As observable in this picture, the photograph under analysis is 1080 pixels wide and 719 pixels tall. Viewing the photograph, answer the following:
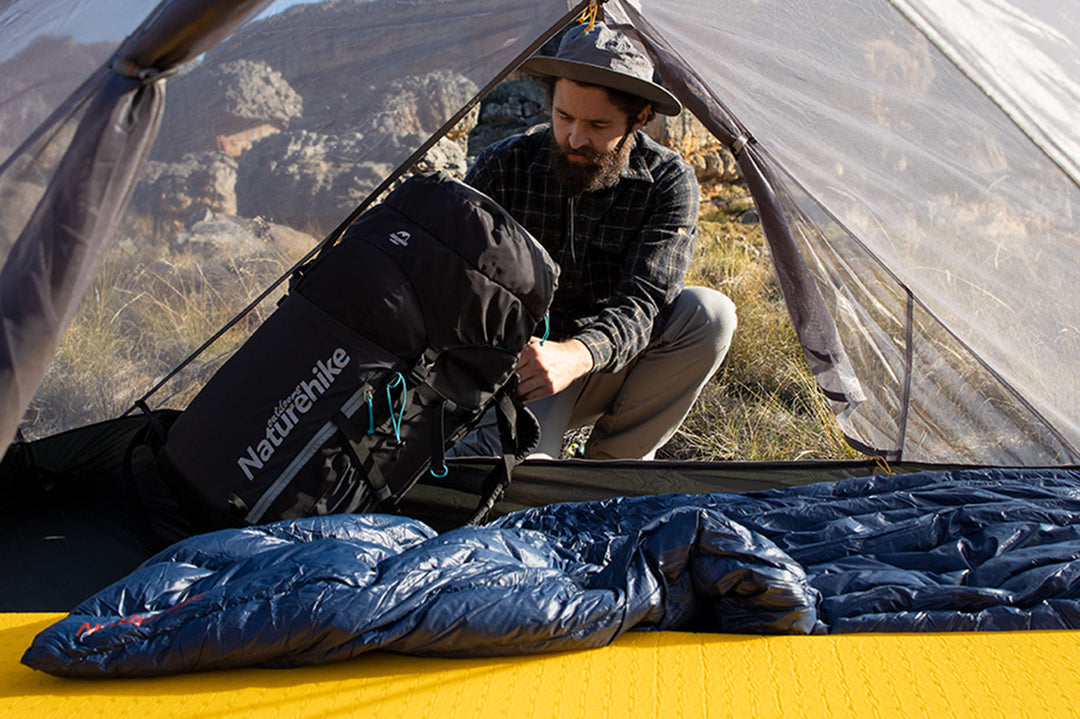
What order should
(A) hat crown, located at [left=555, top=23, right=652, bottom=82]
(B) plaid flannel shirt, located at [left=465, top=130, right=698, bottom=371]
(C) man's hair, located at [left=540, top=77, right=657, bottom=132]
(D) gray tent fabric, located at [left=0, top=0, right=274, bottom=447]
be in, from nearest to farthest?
(D) gray tent fabric, located at [left=0, top=0, right=274, bottom=447] → (A) hat crown, located at [left=555, top=23, right=652, bottom=82] → (C) man's hair, located at [left=540, top=77, right=657, bottom=132] → (B) plaid flannel shirt, located at [left=465, top=130, right=698, bottom=371]

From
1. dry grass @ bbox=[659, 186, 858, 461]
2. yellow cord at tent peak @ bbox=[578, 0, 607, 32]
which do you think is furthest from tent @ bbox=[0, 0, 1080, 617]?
dry grass @ bbox=[659, 186, 858, 461]

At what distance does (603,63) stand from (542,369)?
2.63ft

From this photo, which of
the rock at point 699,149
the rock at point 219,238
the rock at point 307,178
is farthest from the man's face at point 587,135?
the rock at point 699,149

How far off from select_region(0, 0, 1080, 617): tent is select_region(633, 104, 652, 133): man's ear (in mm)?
130

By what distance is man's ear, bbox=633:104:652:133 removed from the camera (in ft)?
7.30

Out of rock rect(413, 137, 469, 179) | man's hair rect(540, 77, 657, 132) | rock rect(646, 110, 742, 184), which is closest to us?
man's hair rect(540, 77, 657, 132)

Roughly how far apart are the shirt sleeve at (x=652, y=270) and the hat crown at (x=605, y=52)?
1.13 feet

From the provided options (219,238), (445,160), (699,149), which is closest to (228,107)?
(219,238)

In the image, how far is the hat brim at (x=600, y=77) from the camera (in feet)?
6.71

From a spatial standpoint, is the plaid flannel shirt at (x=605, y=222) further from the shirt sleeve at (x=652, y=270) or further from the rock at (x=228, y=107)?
the rock at (x=228, y=107)

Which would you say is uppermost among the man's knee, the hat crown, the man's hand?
the hat crown

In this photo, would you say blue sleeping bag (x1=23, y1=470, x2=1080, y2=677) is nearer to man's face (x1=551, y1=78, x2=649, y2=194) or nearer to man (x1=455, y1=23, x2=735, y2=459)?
man (x1=455, y1=23, x2=735, y2=459)

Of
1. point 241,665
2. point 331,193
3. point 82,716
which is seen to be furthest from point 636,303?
point 82,716

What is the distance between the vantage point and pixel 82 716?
110cm
